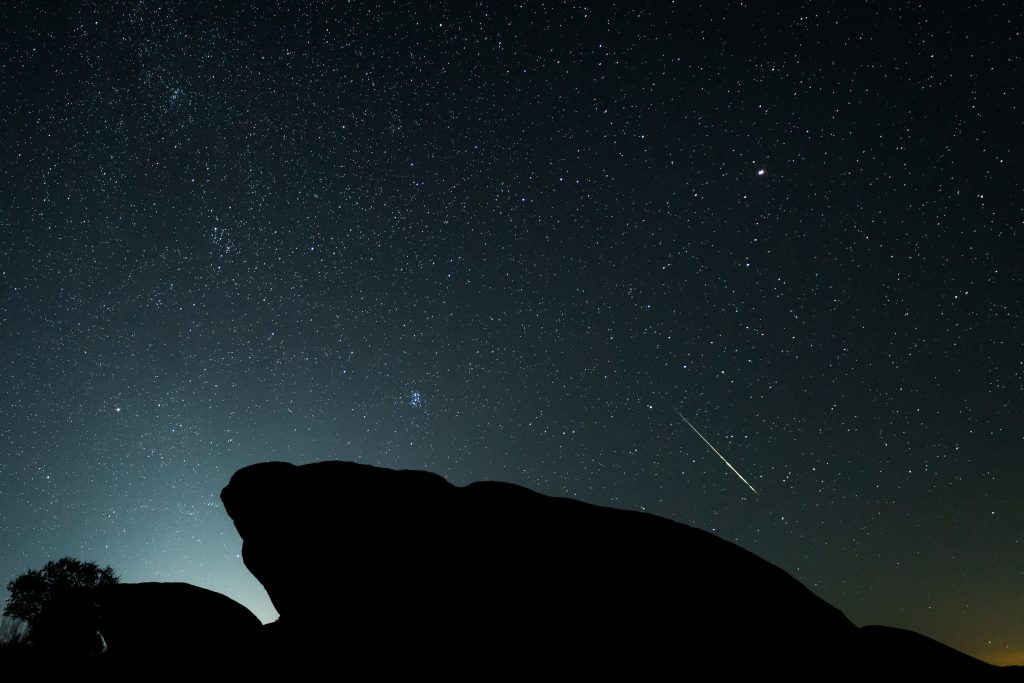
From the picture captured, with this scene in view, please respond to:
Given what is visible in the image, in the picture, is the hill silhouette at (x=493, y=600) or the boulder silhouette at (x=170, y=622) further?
the boulder silhouette at (x=170, y=622)

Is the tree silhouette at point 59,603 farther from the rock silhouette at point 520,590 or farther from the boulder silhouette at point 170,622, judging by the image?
the rock silhouette at point 520,590

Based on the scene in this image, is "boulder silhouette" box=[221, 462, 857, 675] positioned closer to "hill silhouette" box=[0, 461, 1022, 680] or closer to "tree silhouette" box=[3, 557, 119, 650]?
"hill silhouette" box=[0, 461, 1022, 680]

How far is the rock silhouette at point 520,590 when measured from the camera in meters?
6.15

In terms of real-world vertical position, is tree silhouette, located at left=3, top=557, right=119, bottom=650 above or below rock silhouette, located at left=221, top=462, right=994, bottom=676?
below

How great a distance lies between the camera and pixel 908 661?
698cm

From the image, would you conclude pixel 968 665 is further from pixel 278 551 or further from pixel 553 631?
pixel 278 551

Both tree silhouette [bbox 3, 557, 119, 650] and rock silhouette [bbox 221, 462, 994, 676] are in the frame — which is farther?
tree silhouette [bbox 3, 557, 119, 650]

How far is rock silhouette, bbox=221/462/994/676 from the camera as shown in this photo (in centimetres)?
615

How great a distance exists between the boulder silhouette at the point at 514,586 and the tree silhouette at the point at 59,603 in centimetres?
2102

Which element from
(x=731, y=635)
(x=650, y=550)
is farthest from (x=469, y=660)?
(x=731, y=635)

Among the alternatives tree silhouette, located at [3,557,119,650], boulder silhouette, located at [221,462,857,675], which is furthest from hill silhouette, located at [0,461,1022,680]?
tree silhouette, located at [3,557,119,650]

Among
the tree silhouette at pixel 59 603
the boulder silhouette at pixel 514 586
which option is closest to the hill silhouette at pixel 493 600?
the boulder silhouette at pixel 514 586

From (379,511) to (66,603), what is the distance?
27.3 meters

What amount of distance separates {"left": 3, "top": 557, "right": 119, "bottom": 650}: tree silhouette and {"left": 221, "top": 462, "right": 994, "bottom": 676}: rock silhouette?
21.1 meters
